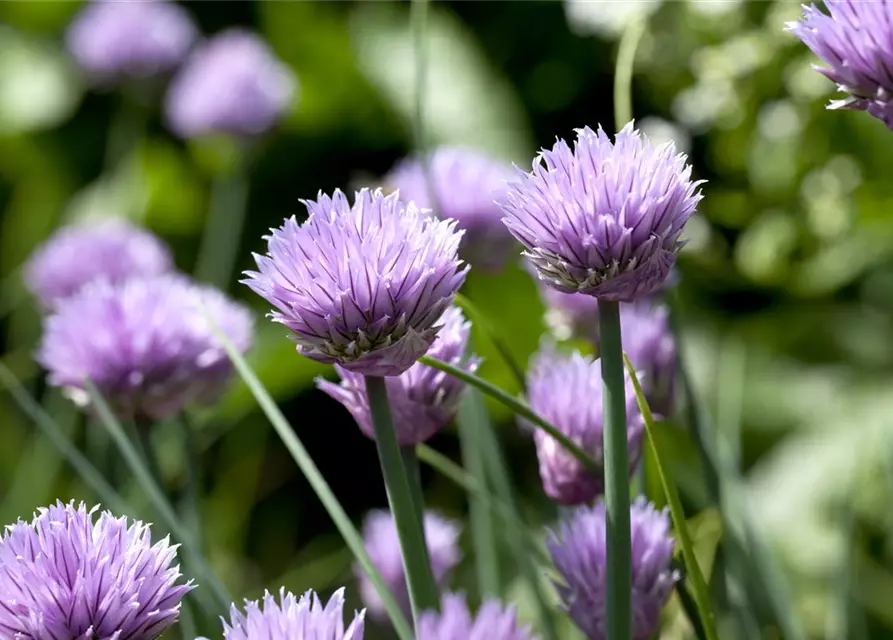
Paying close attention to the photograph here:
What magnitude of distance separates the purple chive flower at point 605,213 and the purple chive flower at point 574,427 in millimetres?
123

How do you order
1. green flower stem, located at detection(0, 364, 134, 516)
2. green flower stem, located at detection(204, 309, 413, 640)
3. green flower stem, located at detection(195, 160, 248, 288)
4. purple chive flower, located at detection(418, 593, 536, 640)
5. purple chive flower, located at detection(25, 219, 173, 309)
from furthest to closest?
green flower stem, located at detection(195, 160, 248, 288), purple chive flower, located at detection(25, 219, 173, 309), green flower stem, located at detection(0, 364, 134, 516), green flower stem, located at detection(204, 309, 413, 640), purple chive flower, located at detection(418, 593, 536, 640)

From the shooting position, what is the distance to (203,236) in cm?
152

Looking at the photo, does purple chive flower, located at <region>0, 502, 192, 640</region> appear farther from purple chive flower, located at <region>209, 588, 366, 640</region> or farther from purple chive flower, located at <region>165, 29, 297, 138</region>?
purple chive flower, located at <region>165, 29, 297, 138</region>

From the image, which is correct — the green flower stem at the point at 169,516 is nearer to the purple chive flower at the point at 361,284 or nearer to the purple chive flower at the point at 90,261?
the purple chive flower at the point at 361,284

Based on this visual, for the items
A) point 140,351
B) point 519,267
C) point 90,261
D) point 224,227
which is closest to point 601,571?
point 140,351

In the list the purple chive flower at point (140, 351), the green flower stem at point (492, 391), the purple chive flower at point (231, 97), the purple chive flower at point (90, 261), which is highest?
the purple chive flower at point (231, 97)

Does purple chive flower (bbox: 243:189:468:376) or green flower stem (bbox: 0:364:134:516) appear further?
green flower stem (bbox: 0:364:134:516)

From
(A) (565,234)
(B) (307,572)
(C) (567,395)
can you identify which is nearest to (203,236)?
(B) (307,572)

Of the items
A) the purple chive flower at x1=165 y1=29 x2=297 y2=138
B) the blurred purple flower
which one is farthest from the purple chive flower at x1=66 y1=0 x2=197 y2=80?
the blurred purple flower

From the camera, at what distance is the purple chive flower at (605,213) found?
0.31m

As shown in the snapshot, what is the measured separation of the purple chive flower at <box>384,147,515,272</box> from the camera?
2.31 feet

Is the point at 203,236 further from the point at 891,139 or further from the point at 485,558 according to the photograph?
the point at 485,558

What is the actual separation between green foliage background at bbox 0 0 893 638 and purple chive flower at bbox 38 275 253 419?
23 cm

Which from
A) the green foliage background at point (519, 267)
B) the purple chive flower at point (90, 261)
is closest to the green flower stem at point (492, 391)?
the green foliage background at point (519, 267)
